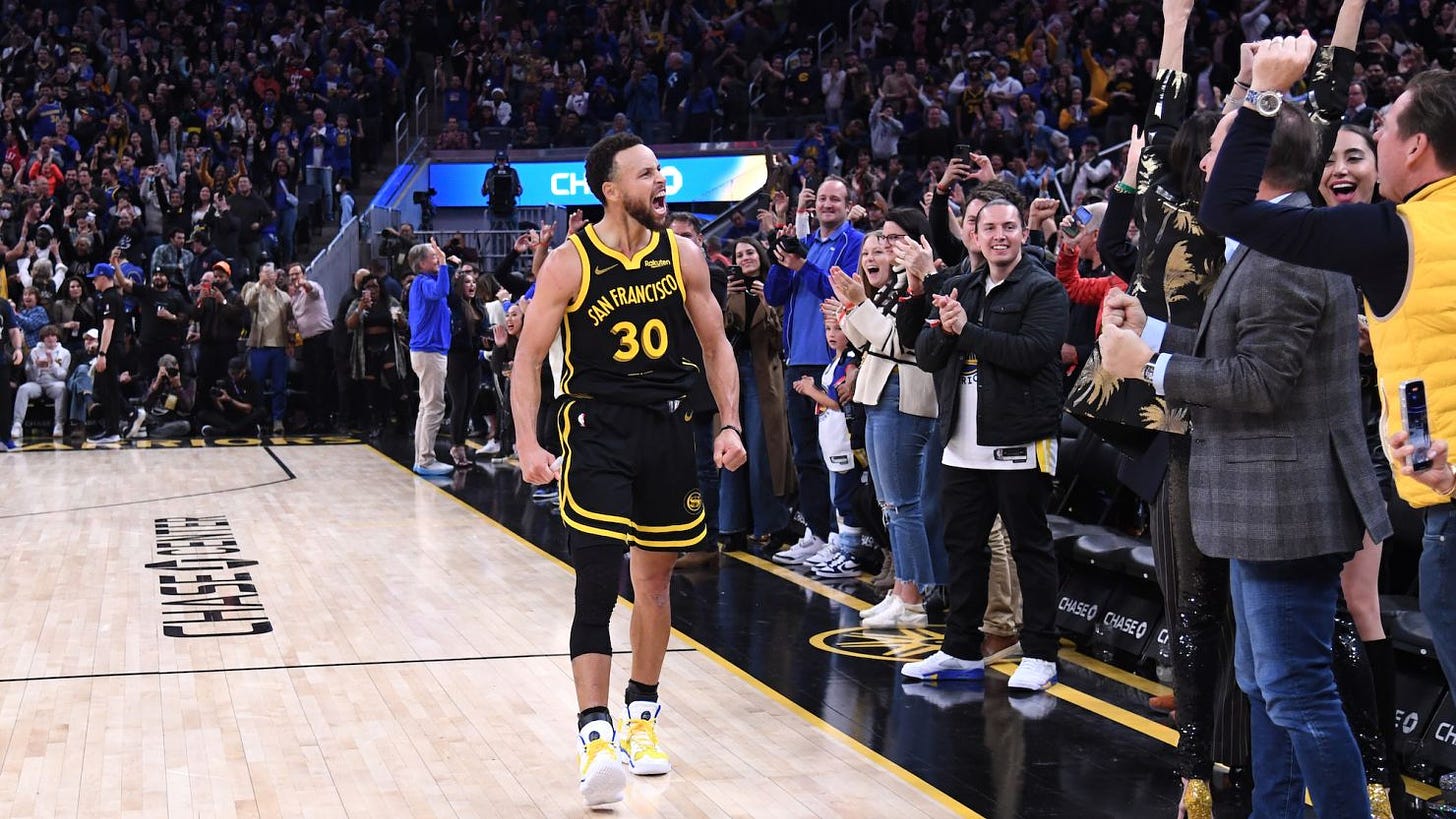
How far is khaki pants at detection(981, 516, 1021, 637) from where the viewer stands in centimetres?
610

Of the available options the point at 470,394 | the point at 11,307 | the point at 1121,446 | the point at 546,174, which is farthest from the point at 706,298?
the point at 546,174

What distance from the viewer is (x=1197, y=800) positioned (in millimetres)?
4035

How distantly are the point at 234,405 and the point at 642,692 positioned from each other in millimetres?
12310

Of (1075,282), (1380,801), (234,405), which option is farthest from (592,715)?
(234,405)

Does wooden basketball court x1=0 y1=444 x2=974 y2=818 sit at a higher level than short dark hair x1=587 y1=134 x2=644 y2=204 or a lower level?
lower

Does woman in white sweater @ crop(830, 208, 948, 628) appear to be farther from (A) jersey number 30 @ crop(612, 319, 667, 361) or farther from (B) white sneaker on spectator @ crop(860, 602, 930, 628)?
(A) jersey number 30 @ crop(612, 319, 667, 361)

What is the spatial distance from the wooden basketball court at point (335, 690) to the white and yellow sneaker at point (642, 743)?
0.05m

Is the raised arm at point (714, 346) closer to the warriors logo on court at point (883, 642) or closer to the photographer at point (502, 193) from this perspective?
the warriors logo on court at point (883, 642)

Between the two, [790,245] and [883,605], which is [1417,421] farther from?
[790,245]

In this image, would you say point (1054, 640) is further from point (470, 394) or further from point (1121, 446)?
point (470, 394)

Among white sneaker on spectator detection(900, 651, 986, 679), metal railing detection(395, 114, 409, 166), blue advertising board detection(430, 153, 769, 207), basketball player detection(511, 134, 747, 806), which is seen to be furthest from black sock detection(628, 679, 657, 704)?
metal railing detection(395, 114, 409, 166)

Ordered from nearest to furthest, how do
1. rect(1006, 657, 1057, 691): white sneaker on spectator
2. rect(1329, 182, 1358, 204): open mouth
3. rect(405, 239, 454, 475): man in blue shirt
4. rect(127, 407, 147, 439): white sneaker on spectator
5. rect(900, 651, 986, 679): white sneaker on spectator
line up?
rect(1329, 182, 1358, 204): open mouth → rect(1006, 657, 1057, 691): white sneaker on spectator → rect(900, 651, 986, 679): white sneaker on spectator → rect(405, 239, 454, 475): man in blue shirt → rect(127, 407, 147, 439): white sneaker on spectator

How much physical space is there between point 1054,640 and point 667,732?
1503 mm

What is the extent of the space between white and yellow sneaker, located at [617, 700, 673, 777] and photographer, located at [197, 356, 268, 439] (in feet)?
39.8
